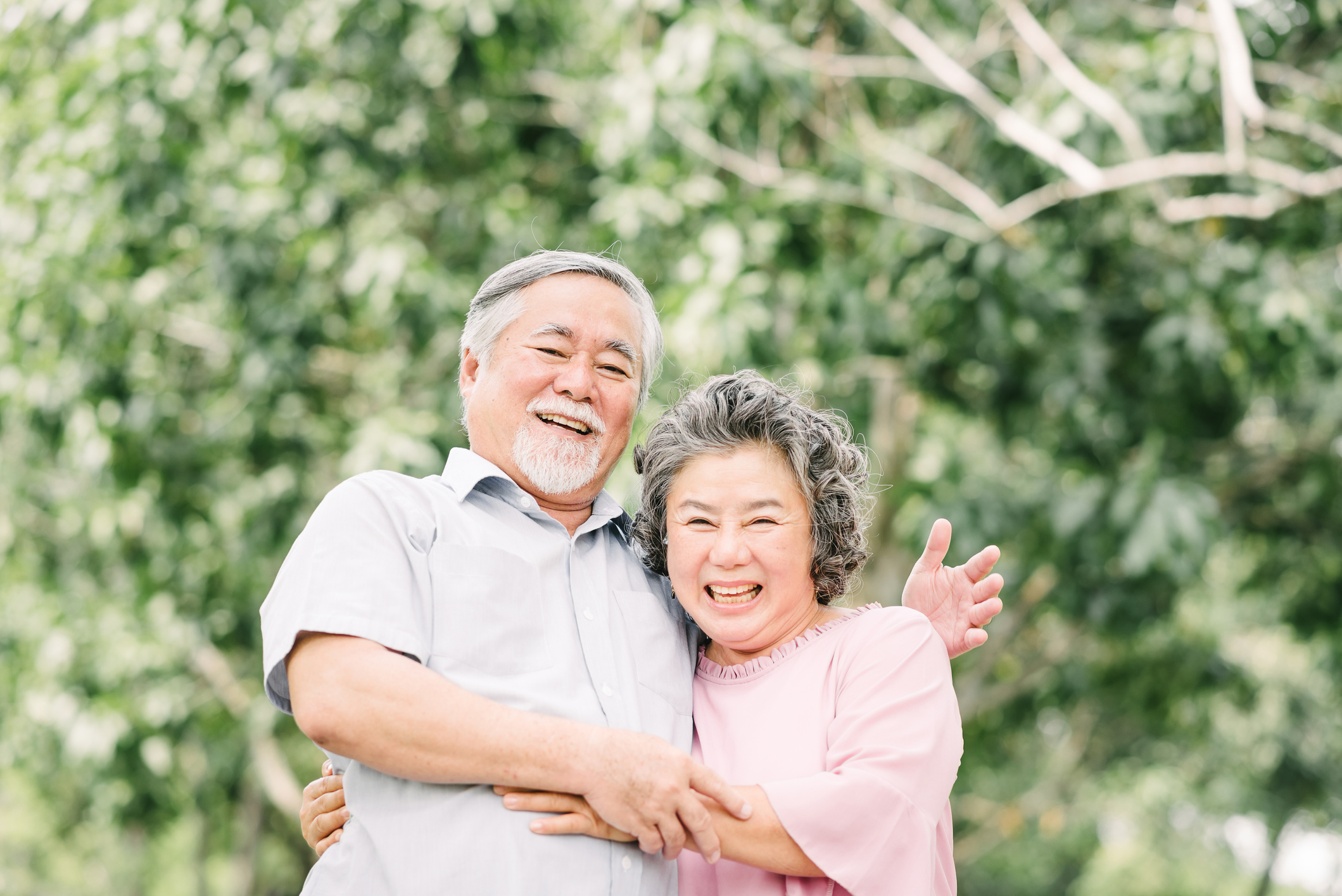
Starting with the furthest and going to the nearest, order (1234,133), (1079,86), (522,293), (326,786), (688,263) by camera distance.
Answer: (688,263) < (1079,86) < (1234,133) < (522,293) < (326,786)

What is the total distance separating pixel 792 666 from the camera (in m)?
2.01

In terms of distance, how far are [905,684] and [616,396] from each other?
78 cm

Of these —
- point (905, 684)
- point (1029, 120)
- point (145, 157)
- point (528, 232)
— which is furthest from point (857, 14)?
point (905, 684)

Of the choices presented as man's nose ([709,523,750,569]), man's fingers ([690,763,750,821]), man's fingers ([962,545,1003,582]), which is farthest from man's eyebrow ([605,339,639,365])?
man's fingers ([690,763,750,821])

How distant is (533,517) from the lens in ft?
6.95

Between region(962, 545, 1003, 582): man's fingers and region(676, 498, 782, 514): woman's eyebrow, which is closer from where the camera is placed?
region(676, 498, 782, 514): woman's eyebrow

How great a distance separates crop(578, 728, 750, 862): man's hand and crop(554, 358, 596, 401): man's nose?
722 mm

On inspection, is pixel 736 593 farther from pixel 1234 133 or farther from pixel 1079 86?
pixel 1079 86

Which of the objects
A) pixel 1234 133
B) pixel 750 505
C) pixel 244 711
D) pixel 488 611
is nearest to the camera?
pixel 488 611

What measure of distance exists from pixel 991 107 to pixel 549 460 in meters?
2.64

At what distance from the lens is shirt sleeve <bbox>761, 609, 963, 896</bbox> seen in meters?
1.70

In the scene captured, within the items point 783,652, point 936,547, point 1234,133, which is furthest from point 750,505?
point 1234,133

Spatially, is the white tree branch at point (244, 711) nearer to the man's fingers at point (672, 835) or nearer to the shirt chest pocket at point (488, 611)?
the shirt chest pocket at point (488, 611)

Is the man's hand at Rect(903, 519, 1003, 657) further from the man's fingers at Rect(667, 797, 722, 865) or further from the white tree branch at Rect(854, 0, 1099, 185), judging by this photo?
the white tree branch at Rect(854, 0, 1099, 185)
